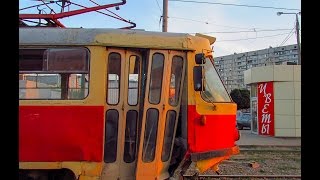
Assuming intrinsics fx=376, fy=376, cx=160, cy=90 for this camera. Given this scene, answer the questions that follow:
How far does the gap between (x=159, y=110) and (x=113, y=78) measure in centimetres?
87

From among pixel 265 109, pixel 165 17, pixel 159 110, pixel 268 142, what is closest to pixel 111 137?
pixel 159 110

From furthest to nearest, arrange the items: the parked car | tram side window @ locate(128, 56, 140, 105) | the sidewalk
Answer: the parked car < the sidewalk < tram side window @ locate(128, 56, 140, 105)

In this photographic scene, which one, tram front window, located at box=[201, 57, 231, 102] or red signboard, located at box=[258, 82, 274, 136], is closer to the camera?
tram front window, located at box=[201, 57, 231, 102]

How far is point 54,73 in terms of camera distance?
5.66 meters

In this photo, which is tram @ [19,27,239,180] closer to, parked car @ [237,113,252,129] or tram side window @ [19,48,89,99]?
tram side window @ [19,48,89,99]

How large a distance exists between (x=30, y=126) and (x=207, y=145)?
2758mm

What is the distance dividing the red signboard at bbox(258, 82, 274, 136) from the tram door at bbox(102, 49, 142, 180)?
56.5 feet

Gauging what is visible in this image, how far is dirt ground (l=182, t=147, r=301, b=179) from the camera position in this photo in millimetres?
10102

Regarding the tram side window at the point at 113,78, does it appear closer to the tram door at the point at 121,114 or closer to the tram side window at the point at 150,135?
the tram door at the point at 121,114

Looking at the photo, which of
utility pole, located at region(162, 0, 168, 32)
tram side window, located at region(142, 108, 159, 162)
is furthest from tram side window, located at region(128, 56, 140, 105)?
utility pole, located at region(162, 0, 168, 32)

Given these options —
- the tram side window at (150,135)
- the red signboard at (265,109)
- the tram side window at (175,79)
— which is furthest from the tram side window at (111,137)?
the red signboard at (265,109)

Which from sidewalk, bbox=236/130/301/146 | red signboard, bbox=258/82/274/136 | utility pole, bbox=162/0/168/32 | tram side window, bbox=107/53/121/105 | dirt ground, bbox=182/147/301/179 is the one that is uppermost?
utility pole, bbox=162/0/168/32

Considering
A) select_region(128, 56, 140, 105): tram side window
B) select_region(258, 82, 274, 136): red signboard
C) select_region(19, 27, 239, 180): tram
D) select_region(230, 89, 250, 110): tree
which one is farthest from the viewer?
select_region(230, 89, 250, 110): tree
